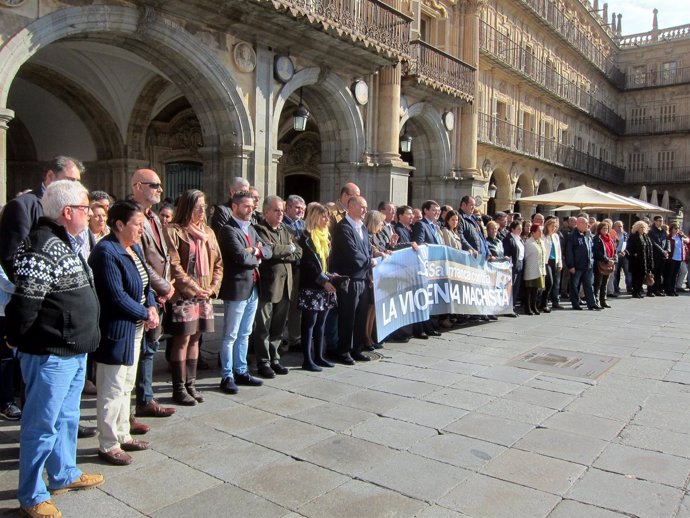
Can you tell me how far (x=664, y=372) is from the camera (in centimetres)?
648

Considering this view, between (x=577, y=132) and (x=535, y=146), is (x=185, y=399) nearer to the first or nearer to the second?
(x=535, y=146)

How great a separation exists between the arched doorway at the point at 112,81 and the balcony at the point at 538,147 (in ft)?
42.3

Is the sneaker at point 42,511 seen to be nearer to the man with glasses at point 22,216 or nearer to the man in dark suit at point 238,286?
the man with glasses at point 22,216

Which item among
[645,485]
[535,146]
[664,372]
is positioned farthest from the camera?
[535,146]

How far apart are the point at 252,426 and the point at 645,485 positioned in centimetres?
269

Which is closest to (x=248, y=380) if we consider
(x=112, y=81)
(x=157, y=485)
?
(x=157, y=485)

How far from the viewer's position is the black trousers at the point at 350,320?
6605mm

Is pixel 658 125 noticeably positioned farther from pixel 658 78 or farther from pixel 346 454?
pixel 346 454

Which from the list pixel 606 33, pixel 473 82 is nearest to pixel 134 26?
pixel 473 82

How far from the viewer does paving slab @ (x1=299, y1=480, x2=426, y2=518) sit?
3.24 metres

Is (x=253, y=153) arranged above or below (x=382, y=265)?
above

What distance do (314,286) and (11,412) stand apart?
294 cm

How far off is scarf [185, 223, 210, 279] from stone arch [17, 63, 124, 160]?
1089 centimetres

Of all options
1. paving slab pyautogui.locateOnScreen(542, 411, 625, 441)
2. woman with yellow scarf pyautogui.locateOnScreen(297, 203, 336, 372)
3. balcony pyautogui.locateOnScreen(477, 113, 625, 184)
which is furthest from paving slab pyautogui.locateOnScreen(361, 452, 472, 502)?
balcony pyautogui.locateOnScreen(477, 113, 625, 184)
